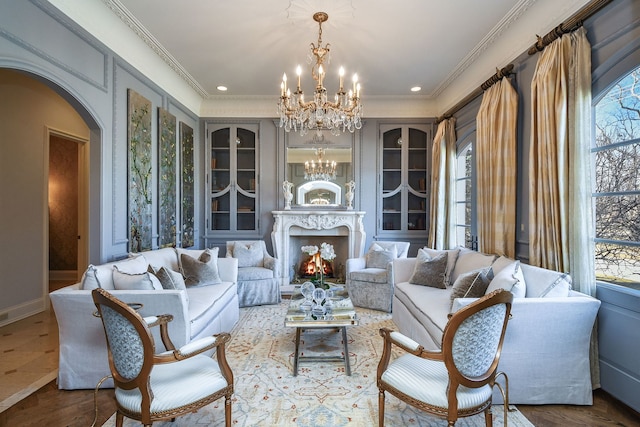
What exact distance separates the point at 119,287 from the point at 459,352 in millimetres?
2432

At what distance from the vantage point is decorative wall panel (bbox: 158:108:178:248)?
4148mm

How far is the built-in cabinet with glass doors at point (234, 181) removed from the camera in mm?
5633

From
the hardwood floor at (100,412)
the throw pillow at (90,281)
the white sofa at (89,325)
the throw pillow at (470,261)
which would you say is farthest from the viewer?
the throw pillow at (470,261)

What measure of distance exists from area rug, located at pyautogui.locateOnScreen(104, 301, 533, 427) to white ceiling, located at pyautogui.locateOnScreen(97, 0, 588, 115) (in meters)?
Answer: 3.25

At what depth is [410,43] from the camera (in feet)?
11.7

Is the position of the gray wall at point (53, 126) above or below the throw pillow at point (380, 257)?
above

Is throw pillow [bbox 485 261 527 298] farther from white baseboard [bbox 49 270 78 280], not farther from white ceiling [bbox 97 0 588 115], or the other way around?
white baseboard [bbox 49 270 78 280]

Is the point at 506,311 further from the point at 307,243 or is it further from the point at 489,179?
the point at 307,243

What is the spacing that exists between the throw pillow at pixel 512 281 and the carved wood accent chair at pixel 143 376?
202 centimetres

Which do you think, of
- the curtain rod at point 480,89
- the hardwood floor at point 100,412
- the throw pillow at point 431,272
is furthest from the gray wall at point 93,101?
the hardwood floor at point 100,412

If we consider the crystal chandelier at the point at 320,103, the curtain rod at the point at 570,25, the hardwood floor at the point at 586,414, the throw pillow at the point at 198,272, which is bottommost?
the hardwood floor at the point at 586,414

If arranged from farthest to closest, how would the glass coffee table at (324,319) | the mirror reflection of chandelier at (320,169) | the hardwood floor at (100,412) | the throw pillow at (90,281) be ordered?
the mirror reflection of chandelier at (320,169) < the glass coffee table at (324,319) < the throw pillow at (90,281) < the hardwood floor at (100,412)

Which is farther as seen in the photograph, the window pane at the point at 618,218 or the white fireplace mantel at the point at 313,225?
the white fireplace mantel at the point at 313,225

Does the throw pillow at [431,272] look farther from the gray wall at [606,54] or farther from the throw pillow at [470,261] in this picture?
the gray wall at [606,54]
